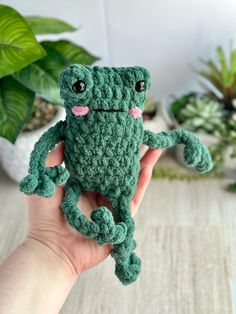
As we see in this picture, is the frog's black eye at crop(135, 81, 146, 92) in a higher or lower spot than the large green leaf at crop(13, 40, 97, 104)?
higher

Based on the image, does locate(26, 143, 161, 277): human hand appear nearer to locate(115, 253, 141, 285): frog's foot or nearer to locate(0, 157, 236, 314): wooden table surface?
locate(115, 253, 141, 285): frog's foot

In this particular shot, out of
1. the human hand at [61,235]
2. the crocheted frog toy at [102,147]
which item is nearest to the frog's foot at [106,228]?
the crocheted frog toy at [102,147]

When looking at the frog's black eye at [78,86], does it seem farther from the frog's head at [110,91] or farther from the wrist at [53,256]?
the wrist at [53,256]

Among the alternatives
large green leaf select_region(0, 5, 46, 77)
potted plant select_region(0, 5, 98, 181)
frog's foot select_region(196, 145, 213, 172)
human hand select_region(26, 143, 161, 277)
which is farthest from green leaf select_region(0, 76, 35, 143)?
frog's foot select_region(196, 145, 213, 172)

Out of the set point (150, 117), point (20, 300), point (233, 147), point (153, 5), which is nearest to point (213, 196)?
point (233, 147)

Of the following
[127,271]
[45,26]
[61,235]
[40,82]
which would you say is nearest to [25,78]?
[40,82]

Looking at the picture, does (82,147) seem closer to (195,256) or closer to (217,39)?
(195,256)
